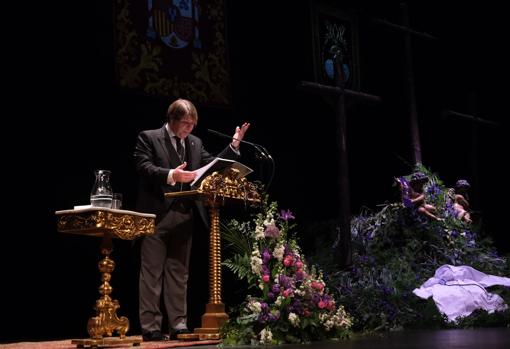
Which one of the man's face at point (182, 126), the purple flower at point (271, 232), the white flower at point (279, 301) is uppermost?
the man's face at point (182, 126)

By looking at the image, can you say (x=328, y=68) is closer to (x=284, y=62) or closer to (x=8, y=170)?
(x=284, y=62)

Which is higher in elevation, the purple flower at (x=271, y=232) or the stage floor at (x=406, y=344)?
the purple flower at (x=271, y=232)

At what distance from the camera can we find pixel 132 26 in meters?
5.82

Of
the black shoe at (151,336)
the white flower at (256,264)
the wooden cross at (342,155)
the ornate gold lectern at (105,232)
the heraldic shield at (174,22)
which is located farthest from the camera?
the wooden cross at (342,155)

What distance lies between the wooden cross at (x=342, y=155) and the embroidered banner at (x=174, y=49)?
0.73 m

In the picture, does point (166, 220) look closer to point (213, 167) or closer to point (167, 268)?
point (167, 268)

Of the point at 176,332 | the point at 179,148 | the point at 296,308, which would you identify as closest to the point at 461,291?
the point at 296,308

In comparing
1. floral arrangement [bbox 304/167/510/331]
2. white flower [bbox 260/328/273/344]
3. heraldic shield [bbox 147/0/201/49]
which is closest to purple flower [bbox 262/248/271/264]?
white flower [bbox 260/328/273/344]

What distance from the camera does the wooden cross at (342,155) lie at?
246 inches

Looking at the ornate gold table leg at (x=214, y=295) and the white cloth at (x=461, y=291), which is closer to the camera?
the ornate gold table leg at (x=214, y=295)

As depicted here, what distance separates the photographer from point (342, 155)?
644 cm

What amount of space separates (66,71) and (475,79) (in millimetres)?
4940

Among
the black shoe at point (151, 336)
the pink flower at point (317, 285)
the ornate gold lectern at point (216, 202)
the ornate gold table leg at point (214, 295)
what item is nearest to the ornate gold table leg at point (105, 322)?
the black shoe at point (151, 336)

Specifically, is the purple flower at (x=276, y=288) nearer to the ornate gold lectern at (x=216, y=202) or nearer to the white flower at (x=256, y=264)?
the white flower at (x=256, y=264)
